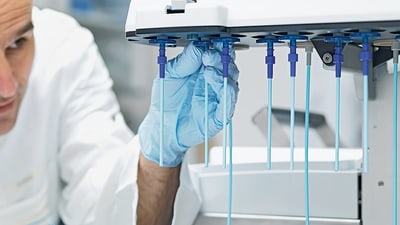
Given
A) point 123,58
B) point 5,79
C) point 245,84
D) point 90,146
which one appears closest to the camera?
point 5,79

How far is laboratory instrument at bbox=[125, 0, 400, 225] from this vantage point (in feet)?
2.09

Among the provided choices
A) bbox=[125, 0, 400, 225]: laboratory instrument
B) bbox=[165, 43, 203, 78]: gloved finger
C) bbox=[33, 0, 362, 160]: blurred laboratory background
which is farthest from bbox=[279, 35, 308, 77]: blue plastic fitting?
bbox=[33, 0, 362, 160]: blurred laboratory background

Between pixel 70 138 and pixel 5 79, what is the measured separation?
250mm

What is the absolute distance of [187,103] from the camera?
0.89 m

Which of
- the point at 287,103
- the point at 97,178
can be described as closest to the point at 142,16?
the point at 97,178

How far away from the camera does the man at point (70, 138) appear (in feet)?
3.31

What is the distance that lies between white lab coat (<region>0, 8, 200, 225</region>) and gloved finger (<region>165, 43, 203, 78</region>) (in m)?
0.39

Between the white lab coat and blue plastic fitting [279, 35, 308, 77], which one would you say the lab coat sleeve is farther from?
blue plastic fitting [279, 35, 308, 77]

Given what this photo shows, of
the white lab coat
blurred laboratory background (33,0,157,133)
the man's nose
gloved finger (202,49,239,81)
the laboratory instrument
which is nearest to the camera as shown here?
the laboratory instrument

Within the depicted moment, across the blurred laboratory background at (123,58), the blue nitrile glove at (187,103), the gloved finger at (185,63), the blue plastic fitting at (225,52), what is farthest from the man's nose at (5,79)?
the blurred laboratory background at (123,58)

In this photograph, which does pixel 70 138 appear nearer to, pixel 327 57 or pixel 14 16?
pixel 14 16

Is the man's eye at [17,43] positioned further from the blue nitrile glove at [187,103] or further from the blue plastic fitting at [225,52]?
the blue plastic fitting at [225,52]

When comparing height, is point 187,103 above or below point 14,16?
below

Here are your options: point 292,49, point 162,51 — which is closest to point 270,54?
point 292,49
